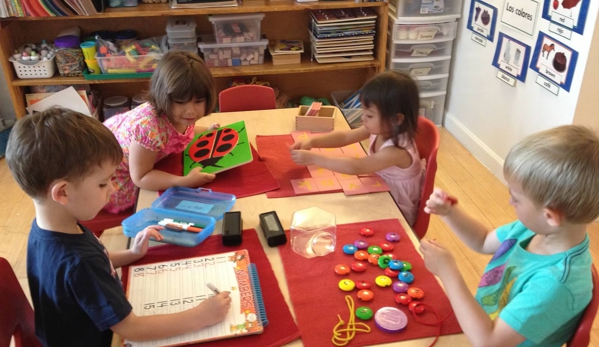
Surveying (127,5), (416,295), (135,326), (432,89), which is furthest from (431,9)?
(135,326)

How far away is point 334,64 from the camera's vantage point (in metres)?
3.08

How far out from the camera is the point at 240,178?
5.20 ft

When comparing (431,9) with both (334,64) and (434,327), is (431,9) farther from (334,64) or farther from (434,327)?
(434,327)

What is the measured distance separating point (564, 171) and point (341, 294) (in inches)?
20.1

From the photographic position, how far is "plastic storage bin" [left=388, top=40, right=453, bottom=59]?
3195 millimetres

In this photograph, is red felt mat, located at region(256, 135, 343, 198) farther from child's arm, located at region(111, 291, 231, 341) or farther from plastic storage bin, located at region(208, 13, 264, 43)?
plastic storage bin, located at region(208, 13, 264, 43)

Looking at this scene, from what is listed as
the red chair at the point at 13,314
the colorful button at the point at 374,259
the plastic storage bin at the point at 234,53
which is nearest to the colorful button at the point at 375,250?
the colorful button at the point at 374,259

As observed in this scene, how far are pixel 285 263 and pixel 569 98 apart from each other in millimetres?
1721

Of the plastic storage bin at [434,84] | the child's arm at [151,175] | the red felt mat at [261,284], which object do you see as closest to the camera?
the red felt mat at [261,284]

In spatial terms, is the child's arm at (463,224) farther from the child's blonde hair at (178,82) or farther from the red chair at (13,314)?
the red chair at (13,314)

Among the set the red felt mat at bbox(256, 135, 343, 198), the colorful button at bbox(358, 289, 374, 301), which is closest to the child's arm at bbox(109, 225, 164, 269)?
the red felt mat at bbox(256, 135, 343, 198)

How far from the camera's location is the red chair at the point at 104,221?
1709 mm

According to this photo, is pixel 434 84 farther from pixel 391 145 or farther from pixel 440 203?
pixel 440 203

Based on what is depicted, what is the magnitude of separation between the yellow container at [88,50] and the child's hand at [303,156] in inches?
70.3
